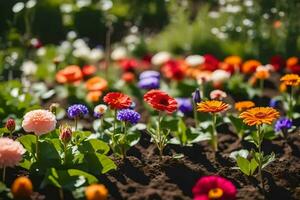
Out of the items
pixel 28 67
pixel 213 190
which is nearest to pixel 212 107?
pixel 213 190

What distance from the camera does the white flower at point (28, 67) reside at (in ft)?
18.2

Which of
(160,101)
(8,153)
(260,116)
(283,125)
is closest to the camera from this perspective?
(8,153)

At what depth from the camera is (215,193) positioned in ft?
8.62

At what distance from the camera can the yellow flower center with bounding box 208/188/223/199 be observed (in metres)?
2.61

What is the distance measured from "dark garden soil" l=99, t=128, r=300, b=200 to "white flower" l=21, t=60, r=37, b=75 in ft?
7.00

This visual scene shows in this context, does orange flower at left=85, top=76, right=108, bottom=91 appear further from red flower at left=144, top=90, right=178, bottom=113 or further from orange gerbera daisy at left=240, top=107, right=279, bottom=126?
orange gerbera daisy at left=240, top=107, right=279, bottom=126

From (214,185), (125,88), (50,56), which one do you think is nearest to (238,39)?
(125,88)

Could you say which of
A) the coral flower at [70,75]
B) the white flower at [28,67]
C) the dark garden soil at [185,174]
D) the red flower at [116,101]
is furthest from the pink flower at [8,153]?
the white flower at [28,67]

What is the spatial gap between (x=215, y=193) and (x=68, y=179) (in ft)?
2.55

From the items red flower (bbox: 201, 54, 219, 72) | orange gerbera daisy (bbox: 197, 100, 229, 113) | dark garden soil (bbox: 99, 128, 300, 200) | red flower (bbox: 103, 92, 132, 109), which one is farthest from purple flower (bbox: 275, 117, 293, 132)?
red flower (bbox: 201, 54, 219, 72)

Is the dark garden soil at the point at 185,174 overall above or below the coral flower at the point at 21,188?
below

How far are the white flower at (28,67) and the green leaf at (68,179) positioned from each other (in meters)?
2.78

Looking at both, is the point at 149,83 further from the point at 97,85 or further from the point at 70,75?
the point at 70,75

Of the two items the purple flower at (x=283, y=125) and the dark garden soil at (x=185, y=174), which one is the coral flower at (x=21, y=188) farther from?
the purple flower at (x=283, y=125)
